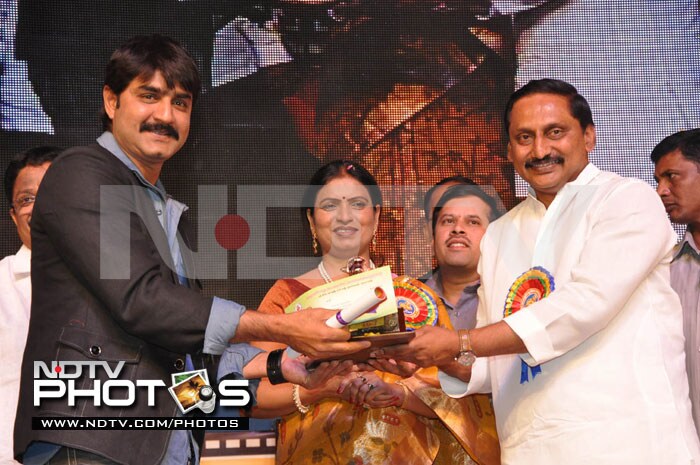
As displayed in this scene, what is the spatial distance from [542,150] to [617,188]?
1.02 ft

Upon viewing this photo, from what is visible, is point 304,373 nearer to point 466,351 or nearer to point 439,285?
point 466,351

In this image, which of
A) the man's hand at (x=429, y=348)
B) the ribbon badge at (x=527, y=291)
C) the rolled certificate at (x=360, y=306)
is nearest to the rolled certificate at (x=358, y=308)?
the rolled certificate at (x=360, y=306)

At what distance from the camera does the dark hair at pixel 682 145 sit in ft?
12.2

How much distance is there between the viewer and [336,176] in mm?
3506

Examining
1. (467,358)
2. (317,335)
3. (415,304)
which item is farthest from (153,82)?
(467,358)

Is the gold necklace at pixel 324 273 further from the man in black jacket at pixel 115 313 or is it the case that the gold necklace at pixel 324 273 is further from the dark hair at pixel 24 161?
the dark hair at pixel 24 161

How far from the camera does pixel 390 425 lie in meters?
3.03

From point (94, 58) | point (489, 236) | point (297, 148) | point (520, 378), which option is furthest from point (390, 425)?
point (94, 58)

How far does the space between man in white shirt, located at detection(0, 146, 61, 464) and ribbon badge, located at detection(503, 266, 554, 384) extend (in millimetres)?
1875

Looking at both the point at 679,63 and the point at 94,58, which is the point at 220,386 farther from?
the point at 679,63

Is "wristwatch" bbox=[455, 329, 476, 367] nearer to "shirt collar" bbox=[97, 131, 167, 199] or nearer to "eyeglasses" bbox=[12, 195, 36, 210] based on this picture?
"shirt collar" bbox=[97, 131, 167, 199]

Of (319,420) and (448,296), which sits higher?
(448,296)

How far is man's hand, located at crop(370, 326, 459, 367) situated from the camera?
271cm

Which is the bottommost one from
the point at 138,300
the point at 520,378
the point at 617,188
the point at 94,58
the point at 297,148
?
the point at 520,378
